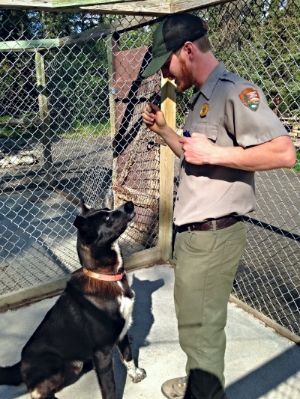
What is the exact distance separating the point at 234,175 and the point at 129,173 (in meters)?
3.07

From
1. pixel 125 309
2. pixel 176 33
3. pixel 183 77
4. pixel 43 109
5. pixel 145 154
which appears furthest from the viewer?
pixel 43 109

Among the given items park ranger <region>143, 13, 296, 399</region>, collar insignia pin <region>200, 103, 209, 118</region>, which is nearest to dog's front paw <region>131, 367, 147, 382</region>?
park ranger <region>143, 13, 296, 399</region>

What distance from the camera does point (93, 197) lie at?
555 cm

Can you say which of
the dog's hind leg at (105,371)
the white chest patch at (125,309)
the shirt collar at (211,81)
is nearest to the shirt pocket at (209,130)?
the shirt collar at (211,81)

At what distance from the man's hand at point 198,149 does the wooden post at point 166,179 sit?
1.91m

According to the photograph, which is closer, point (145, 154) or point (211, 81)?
point (211, 81)

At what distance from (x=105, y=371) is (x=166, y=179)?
2077mm

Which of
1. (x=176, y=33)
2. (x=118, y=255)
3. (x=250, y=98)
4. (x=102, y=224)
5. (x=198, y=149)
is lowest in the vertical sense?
(x=118, y=255)

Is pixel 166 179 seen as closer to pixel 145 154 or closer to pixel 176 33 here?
pixel 145 154

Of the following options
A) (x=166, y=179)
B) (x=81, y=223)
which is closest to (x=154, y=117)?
(x=81, y=223)

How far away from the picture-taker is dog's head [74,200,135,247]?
223cm

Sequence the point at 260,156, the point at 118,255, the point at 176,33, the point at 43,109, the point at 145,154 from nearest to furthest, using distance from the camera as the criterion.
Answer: the point at 260,156, the point at 176,33, the point at 118,255, the point at 145,154, the point at 43,109

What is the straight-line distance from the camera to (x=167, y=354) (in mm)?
2719

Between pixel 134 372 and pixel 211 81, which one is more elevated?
pixel 211 81
